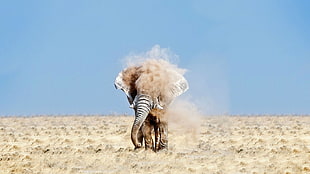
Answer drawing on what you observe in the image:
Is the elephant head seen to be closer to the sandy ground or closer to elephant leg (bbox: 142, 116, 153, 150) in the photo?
elephant leg (bbox: 142, 116, 153, 150)

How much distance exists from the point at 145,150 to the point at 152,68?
7.77 feet

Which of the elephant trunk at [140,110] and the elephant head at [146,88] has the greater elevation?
the elephant head at [146,88]

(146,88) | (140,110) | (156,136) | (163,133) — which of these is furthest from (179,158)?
(146,88)

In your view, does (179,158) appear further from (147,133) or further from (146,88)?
(146,88)

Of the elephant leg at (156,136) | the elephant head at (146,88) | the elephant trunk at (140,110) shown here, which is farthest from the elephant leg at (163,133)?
the elephant trunk at (140,110)

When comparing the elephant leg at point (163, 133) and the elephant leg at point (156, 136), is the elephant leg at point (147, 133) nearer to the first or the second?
the elephant leg at point (156, 136)

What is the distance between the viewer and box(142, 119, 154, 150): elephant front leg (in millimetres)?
19406

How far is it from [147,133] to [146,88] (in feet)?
5.08

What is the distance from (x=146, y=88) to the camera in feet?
A: 61.0

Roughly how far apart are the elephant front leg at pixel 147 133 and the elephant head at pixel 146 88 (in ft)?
0.81

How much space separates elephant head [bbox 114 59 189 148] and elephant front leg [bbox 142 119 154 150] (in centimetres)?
25

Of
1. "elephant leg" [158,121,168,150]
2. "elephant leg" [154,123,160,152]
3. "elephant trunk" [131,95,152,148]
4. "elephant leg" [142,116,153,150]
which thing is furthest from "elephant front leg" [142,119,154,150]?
→ "elephant trunk" [131,95,152,148]

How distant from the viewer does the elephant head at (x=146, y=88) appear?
18422 millimetres

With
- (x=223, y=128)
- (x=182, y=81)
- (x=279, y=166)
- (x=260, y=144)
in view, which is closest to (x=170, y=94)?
(x=182, y=81)
